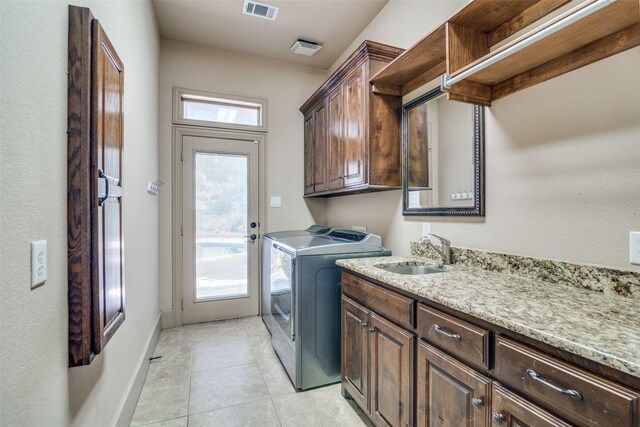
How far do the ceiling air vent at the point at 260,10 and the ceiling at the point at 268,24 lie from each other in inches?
1.8

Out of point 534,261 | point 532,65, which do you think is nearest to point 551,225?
point 534,261

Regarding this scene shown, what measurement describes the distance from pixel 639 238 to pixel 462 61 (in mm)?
1077

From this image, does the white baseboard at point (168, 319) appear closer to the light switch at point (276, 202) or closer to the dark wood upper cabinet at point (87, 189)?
the light switch at point (276, 202)

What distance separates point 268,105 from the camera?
371 centimetres

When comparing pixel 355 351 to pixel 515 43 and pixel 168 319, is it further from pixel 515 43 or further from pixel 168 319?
pixel 168 319

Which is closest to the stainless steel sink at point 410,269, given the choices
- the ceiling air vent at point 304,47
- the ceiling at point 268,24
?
the ceiling at point 268,24

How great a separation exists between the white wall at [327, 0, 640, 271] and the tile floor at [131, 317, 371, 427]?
1.38 m

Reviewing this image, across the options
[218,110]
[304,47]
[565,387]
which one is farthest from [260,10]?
[565,387]

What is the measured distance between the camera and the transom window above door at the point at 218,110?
11.1 ft

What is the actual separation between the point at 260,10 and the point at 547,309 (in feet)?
9.94

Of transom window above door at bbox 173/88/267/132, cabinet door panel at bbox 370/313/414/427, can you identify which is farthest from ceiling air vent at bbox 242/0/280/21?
cabinet door panel at bbox 370/313/414/427

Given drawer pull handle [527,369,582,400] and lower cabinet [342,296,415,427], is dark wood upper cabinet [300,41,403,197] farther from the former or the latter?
drawer pull handle [527,369,582,400]

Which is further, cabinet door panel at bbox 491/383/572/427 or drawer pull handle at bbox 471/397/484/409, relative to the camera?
drawer pull handle at bbox 471/397/484/409

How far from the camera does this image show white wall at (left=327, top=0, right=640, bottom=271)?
3.92 ft
